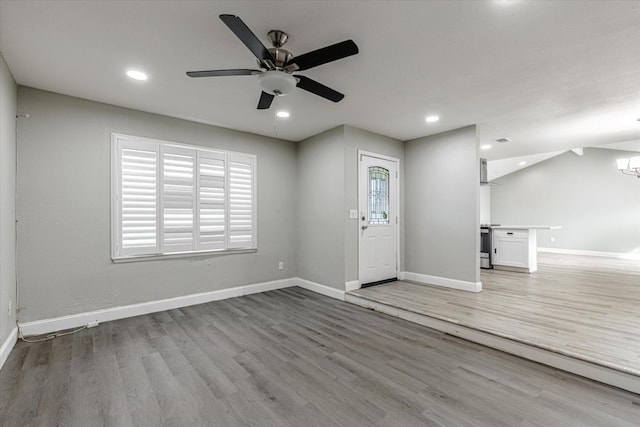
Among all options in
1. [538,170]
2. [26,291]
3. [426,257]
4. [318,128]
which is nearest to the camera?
[26,291]

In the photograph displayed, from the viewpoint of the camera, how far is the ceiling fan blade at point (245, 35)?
5.56 feet

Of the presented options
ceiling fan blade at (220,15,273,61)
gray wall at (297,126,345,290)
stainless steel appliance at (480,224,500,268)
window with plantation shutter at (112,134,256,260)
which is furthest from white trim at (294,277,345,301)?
stainless steel appliance at (480,224,500,268)

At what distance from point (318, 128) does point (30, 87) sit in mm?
3466

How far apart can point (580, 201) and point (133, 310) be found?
11312mm

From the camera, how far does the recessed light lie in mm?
2895

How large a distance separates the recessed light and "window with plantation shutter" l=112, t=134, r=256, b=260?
43.0 inches

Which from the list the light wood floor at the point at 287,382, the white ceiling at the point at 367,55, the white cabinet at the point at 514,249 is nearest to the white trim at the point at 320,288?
the light wood floor at the point at 287,382

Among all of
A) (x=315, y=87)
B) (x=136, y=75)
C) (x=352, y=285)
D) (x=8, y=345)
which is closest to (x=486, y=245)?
(x=352, y=285)

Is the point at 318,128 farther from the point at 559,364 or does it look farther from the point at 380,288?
the point at 559,364

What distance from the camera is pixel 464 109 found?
12.7 feet

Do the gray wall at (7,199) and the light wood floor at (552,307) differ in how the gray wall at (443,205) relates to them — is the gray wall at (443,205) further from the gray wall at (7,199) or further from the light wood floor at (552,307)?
the gray wall at (7,199)

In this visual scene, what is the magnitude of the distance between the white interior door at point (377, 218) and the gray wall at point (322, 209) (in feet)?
1.22

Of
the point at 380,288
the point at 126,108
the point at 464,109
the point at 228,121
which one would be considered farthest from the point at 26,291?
the point at 464,109

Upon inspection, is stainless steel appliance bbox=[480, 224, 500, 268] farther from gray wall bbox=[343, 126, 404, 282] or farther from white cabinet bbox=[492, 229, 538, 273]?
gray wall bbox=[343, 126, 404, 282]
